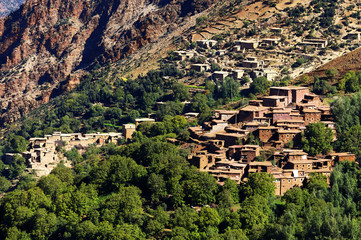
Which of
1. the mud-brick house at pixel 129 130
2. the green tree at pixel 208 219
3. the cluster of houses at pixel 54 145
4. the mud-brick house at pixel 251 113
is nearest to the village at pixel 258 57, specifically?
the mud-brick house at pixel 129 130

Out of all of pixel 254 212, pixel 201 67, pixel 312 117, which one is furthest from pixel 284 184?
pixel 201 67

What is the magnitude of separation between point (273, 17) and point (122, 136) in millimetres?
45634

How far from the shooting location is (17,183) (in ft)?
335

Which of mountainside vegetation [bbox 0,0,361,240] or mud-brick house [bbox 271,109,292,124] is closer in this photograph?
mountainside vegetation [bbox 0,0,361,240]

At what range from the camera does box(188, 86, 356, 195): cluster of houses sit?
71625mm

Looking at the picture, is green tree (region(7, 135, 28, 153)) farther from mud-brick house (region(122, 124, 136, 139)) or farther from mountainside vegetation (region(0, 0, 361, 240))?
mud-brick house (region(122, 124, 136, 139))

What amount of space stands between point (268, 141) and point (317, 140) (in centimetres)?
574

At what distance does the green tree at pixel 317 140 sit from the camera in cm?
7544

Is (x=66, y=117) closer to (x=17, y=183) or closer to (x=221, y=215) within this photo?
(x=17, y=183)

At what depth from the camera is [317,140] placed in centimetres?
7569

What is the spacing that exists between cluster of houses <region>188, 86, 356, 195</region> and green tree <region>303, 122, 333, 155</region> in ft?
3.93

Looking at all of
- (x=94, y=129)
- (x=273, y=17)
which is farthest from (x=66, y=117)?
(x=273, y=17)

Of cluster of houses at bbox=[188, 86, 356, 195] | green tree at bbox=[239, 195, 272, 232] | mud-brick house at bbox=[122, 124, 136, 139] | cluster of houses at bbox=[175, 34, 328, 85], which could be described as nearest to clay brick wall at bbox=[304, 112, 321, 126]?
cluster of houses at bbox=[188, 86, 356, 195]

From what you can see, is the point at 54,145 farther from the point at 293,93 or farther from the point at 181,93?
the point at 293,93
